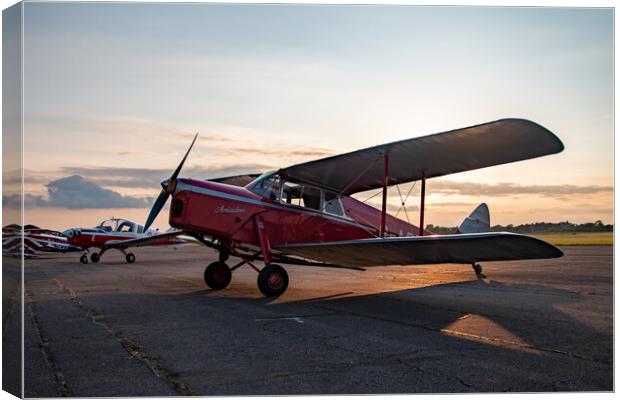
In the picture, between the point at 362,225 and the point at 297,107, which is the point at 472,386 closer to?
the point at 297,107

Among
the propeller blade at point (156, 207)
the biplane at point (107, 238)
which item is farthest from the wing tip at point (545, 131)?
the biplane at point (107, 238)

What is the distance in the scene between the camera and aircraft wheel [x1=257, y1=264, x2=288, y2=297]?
29.6 feet

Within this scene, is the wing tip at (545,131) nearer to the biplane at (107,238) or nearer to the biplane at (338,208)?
the biplane at (338,208)

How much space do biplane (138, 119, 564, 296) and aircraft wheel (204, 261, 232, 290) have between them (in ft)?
0.06

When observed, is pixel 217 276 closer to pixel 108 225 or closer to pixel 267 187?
pixel 267 187

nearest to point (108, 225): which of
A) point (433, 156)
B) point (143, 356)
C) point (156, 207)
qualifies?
point (156, 207)

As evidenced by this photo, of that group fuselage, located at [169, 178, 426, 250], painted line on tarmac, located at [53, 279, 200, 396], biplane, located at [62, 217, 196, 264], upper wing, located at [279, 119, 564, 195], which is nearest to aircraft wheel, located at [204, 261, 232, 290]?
fuselage, located at [169, 178, 426, 250]

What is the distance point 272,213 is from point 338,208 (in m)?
1.63

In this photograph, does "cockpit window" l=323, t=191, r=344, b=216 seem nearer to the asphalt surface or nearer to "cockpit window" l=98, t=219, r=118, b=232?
the asphalt surface

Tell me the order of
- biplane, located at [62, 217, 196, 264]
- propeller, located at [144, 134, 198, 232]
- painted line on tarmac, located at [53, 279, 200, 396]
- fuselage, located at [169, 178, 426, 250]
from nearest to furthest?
painted line on tarmac, located at [53, 279, 200, 396]
propeller, located at [144, 134, 198, 232]
fuselage, located at [169, 178, 426, 250]
biplane, located at [62, 217, 196, 264]

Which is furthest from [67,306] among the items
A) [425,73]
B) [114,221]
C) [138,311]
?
[114,221]

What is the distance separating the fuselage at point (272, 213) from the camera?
9047mm

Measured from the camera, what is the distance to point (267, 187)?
33.0ft

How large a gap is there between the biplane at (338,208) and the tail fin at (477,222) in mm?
3453
